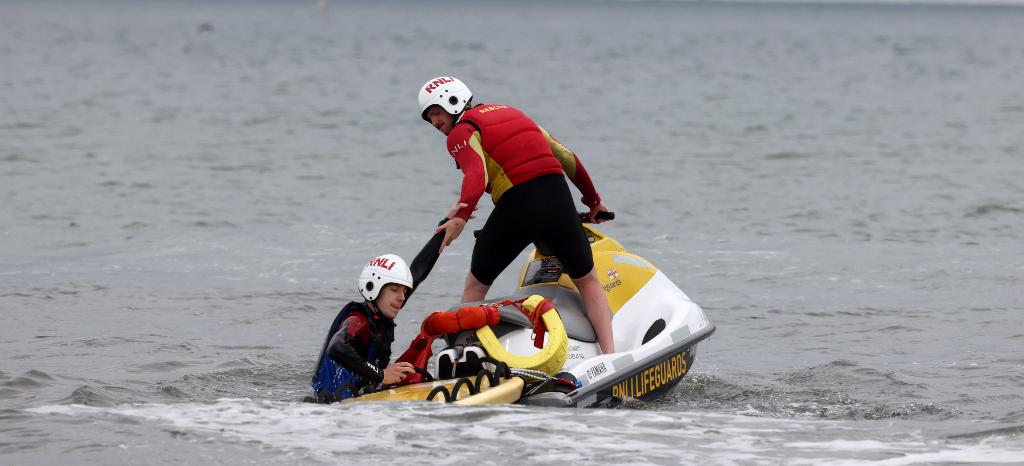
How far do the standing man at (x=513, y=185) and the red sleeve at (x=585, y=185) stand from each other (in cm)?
49

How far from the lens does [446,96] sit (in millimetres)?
8508

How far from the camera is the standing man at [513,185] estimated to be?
8461 millimetres

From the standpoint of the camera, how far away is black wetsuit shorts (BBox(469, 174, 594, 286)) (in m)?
8.56

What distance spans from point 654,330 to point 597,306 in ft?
1.85

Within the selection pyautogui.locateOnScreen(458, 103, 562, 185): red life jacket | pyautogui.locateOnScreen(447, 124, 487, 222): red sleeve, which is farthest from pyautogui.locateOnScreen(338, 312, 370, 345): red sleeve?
pyautogui.locateOnScreen(458, 103, 562, 185): red life jacket

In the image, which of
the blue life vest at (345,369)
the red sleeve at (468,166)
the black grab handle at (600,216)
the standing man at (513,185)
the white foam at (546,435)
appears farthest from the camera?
Answer: the black grab handle at (600,216)

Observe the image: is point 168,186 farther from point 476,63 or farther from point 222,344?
point 476,63

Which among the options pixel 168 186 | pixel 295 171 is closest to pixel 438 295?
pixel 168 186

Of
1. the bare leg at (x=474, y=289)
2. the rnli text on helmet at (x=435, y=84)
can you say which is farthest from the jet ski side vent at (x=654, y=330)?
the rnli text on helmet at (x=435, y=84)

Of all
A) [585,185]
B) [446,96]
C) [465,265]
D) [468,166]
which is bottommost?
[465,265]

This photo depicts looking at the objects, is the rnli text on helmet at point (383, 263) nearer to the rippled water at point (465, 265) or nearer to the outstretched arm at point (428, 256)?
the outstretched arm at point (428, 256)

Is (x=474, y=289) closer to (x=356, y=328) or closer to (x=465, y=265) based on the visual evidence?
(x=356, y=328)

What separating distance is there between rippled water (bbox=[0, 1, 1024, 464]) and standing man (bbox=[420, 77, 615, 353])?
3.33ft

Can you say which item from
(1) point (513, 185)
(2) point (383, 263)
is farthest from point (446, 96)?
(2) point (383, 263)
